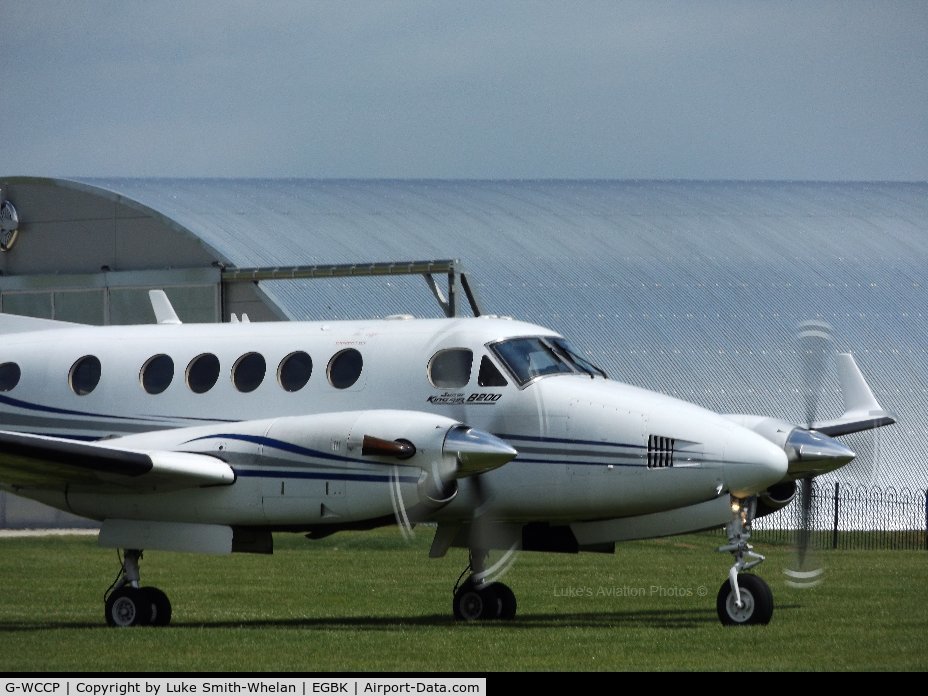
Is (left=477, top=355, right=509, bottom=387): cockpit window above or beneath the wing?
above

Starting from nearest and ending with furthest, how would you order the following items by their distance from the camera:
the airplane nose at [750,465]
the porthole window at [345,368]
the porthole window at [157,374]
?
the airplane nose at [750,465]
the porthole window at [345,368]
the porthole window at [157,374]

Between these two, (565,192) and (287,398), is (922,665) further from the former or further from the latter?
(565,192)

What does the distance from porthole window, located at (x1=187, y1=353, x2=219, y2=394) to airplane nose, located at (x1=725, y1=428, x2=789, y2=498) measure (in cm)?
679

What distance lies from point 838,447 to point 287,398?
7076 millimetres

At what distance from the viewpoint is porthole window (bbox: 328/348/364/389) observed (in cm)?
2052

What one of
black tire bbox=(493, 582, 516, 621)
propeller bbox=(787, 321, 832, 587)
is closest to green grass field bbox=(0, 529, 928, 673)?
black tire bbox=(493, 582, 516, 621)

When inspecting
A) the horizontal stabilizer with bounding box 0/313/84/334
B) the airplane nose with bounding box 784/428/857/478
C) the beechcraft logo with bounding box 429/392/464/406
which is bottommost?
the airplane nose with bounding box 784/428/857/478

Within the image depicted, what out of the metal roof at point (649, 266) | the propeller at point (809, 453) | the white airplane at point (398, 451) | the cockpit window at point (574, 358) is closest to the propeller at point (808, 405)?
the propeller at point (809, 453)

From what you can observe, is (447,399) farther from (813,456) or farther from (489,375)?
(813,456)

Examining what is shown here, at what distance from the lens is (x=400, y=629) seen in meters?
20.5

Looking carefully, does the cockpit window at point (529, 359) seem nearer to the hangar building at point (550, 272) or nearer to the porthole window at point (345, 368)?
the porthole window at point (345, 368)

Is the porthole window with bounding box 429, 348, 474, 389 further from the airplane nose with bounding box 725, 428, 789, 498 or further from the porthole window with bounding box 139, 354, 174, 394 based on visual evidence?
the porthole window with bounding box 139, 354, 174, 394
